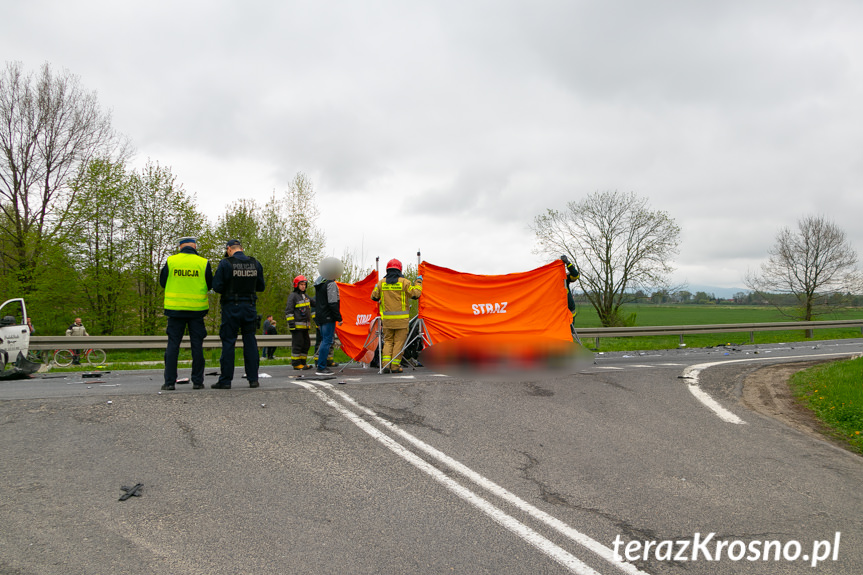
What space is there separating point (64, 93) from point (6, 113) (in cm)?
276

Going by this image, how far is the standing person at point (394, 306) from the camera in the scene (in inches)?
406

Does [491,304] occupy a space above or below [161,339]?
above

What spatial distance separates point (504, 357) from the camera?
9.73 metres

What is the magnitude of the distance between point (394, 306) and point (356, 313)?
10.3 ft

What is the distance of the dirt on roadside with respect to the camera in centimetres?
663

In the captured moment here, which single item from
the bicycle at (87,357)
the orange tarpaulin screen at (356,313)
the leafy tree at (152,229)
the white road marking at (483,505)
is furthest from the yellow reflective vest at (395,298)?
the leafy tree at (152,229)

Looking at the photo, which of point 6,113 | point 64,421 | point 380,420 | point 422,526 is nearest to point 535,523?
point 422,526

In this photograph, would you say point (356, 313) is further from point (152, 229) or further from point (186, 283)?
point (152, 229)

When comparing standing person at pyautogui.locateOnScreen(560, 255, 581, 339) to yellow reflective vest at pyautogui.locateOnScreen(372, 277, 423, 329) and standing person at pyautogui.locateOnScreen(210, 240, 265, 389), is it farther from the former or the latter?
standing person at pyautogui.locateOnScreen(210, 240, 265, 389)

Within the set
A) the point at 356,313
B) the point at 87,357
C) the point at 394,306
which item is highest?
the point at 394,306

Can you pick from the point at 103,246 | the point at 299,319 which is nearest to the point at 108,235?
the point at 103,246

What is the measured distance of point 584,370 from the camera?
32.9 ft

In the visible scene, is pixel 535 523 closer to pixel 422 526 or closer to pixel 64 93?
pixel 422 526

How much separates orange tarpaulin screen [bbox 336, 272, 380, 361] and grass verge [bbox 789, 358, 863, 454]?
853 cm
